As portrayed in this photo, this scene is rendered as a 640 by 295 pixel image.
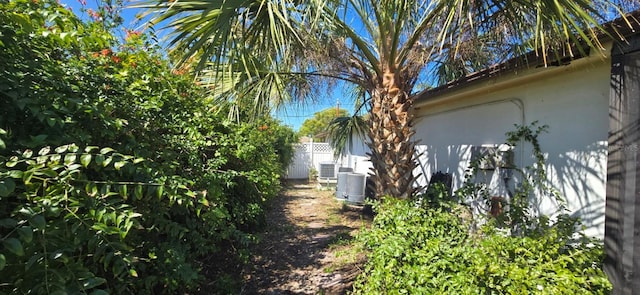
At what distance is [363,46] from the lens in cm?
480

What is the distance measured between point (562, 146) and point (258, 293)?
422 cm

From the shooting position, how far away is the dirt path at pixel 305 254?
4.00 metres

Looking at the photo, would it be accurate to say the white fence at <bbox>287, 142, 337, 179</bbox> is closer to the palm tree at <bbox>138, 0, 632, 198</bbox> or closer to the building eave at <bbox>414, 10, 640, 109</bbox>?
the palm tree at <bbox>138, 0, 632, 198</bbox>

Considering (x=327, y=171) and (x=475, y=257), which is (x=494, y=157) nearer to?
(x=475, y=257)

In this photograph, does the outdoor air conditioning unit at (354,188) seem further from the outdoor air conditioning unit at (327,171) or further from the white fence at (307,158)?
the white fence at (307,158)

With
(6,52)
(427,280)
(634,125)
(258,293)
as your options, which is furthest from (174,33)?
(634,125)

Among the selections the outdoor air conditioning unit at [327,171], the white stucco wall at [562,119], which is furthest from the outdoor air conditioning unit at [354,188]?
the outdoor air conditioning unit at [327,171]

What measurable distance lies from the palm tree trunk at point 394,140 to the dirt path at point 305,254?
89 cm

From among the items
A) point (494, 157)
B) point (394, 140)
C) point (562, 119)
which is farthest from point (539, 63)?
point (394, 140)

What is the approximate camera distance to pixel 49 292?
122 centimetres

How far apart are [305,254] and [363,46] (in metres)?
3.57

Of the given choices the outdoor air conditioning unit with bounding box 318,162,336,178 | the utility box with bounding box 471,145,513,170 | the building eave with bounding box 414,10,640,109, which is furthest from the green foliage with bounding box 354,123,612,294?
the outdoor air conditioning unit with bounding box 318,162,336,178

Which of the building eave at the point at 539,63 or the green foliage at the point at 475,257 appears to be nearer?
the green foliage at the point at 475,257

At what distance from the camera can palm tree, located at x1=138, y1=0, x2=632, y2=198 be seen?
121 inches
